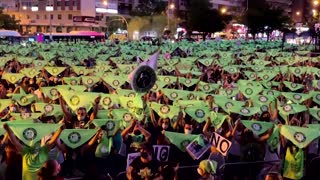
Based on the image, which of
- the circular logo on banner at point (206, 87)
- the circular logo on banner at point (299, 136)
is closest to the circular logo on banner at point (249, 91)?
the circular logo on banner at point (206, 87)

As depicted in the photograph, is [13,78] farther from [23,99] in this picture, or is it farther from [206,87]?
[206,87]

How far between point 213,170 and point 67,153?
2578mm

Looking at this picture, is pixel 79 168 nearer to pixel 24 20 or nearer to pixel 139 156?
pixel 139 156

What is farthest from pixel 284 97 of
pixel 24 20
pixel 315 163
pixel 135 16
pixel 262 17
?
pixel 24 20

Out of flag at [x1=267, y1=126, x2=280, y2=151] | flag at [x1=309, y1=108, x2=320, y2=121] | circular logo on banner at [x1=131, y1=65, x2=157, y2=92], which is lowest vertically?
flag at [x1=267, y1=126, x2=280, y2=151]

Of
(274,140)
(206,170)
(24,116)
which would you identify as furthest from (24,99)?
(206,170)

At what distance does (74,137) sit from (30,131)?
29.8 inches

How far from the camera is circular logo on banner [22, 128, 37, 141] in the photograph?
8523mm

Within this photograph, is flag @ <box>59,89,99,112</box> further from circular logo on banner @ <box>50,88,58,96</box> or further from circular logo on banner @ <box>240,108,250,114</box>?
circular logo on banner @ <box>240,108,250,114</box>

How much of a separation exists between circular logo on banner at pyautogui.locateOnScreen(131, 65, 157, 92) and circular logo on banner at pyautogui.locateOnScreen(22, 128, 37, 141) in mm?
3759

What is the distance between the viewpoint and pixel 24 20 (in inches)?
4520

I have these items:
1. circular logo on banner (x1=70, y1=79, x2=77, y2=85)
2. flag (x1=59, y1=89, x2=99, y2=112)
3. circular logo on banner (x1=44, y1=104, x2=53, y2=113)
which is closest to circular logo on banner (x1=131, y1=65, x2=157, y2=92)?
flag (x1=59, y1=89, x2=99, y2=112)

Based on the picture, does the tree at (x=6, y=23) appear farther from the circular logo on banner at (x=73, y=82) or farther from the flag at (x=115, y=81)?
the flag at (x=115, y=81)

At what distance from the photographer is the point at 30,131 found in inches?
338
